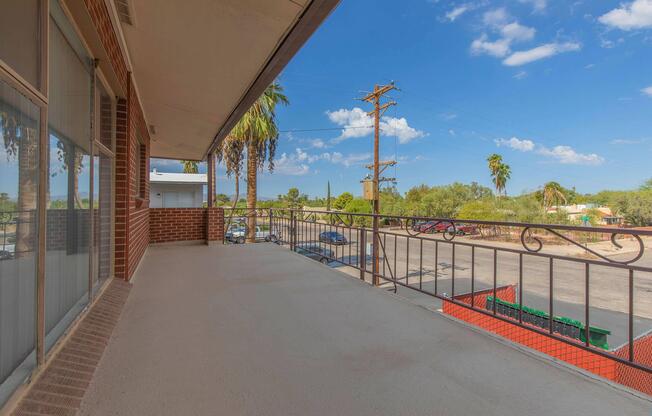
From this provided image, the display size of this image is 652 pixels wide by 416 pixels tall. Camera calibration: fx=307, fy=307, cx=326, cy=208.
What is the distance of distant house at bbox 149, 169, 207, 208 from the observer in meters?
15.3

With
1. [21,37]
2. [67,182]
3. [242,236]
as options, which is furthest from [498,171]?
[21,37]

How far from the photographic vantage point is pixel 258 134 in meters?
11.9

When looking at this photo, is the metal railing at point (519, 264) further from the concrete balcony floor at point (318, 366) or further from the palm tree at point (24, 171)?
the palm tree at point (24, 171)

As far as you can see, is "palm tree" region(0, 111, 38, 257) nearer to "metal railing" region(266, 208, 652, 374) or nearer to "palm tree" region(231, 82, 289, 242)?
"metal railing" region(266, 208, 652, 374)

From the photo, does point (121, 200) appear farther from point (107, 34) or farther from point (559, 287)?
point (559, 287)

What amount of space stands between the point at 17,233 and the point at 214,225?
550 centimetres

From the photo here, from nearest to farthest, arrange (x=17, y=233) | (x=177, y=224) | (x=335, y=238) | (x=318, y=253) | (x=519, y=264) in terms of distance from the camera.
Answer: (x=17, y=233) < (x=519, y=264) < (x=318, y=253) < (x=335, y=238) < (x=177, y=224)

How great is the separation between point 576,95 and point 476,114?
24390 mm

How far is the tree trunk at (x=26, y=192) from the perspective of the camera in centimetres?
115

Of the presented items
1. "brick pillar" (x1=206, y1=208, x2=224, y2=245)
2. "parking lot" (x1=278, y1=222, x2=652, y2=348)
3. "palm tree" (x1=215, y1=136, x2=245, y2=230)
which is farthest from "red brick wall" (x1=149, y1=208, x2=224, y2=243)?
"palm tree" (x1=215, y1=136, x2=245, y2=230)

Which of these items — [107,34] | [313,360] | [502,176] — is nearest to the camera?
[313,360]

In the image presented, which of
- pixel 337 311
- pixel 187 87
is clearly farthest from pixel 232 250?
pixel 337 311

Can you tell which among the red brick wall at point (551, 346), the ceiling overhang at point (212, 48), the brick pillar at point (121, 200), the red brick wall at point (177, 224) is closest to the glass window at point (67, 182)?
the ceiling overhang at point (212, 48)

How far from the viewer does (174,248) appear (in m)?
5.79
